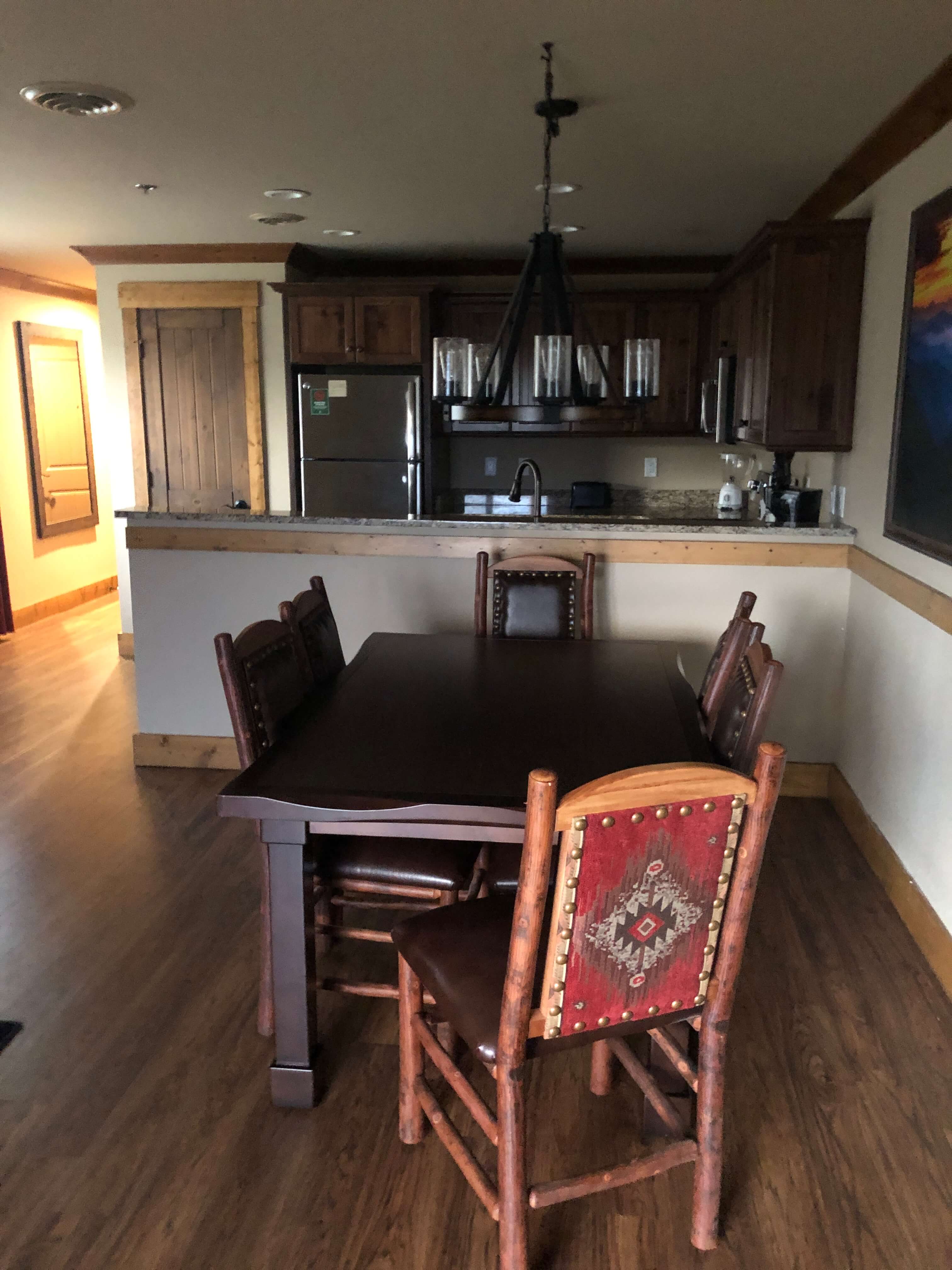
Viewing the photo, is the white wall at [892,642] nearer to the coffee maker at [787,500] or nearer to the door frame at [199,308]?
the coffee maker at [787,500]

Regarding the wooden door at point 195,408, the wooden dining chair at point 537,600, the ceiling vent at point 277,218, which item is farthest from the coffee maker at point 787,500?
the wooden door at point 195,408

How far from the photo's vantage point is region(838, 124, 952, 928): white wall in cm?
262

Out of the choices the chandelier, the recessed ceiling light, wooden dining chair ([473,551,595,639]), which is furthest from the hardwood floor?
the recessed ceiling light

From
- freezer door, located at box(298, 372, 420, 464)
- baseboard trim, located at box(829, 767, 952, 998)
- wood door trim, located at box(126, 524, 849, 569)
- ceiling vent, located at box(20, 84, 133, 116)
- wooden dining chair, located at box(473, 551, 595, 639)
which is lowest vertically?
baseboard trim, located at box(829, 767, 952, 998)

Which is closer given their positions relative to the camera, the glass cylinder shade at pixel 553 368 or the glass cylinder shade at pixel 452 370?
the glass cylinder shade at pixel 553 368

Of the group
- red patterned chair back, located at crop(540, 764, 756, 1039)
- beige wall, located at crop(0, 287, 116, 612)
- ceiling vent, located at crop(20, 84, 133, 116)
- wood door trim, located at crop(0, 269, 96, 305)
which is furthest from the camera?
beige wall, located at crop(0, 287, 116, 612)

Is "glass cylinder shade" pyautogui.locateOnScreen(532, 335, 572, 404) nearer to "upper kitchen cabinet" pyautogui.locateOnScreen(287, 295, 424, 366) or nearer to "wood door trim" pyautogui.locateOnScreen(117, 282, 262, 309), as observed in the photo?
"upper kitchen cabinet" pyautogui.locateOnScreen(287, 295, 424, 366)

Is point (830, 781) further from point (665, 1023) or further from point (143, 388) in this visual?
point (143, 388)

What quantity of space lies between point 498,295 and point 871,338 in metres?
2.91

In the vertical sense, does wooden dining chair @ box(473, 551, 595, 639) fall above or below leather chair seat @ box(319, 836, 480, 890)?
above

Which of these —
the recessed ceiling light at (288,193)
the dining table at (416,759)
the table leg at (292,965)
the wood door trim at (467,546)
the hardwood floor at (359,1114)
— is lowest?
the hardwood floor at (359,1114)

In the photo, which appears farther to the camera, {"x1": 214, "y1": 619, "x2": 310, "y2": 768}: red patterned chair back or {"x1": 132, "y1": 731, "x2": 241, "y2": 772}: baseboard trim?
{"x1": 132, "y1": 731, "x2": 241, "y2": 772}: baseboard trim

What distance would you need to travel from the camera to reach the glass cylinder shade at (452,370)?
2.57 meters

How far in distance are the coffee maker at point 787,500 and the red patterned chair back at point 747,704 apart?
158 centimetres
